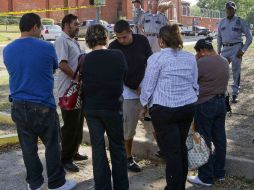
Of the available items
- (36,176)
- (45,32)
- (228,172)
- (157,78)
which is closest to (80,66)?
(157,78)

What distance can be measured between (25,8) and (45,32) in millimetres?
18213

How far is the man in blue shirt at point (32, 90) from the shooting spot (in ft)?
16.3

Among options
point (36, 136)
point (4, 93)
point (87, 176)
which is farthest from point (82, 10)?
point (36, 136)

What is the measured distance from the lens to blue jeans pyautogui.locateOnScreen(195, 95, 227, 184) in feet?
17.6

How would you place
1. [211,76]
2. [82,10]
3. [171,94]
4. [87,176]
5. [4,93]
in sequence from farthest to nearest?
[82,10]
[4,93]
[87,176]
[211,76]
[171,94]

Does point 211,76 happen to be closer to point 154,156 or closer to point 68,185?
point 154,156

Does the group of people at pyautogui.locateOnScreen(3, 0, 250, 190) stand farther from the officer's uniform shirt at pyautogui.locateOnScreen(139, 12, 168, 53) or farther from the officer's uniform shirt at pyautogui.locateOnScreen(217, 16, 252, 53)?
the officer's uniform shirt at pyautogui.locateOnScreen(139, 12, 168, 53)

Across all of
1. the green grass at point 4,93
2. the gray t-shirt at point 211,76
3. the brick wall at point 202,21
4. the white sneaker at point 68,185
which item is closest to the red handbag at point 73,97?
the white sneaker at point 68,185

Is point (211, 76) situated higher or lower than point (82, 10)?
lower

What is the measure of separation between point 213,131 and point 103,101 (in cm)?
152

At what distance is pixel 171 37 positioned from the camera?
473 cm

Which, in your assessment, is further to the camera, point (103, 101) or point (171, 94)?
point (103, 101)

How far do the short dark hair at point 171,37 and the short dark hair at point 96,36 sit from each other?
0.64m

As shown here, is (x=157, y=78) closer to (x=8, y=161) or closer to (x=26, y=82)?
(x=26, y=82)
